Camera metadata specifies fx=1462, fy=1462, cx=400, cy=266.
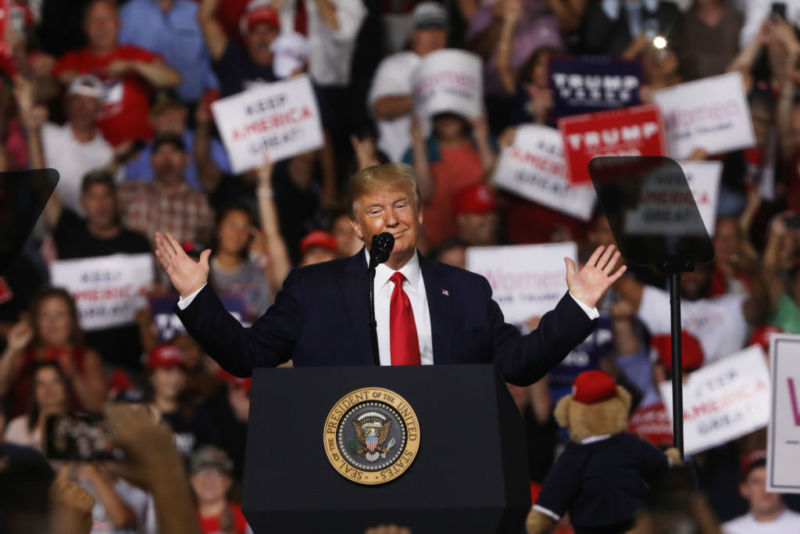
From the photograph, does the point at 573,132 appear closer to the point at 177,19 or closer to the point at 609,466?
the point at 177,19

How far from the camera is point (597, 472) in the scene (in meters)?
4.70

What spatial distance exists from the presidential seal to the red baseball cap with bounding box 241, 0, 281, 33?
5.09 metres

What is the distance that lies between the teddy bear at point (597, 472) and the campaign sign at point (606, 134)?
284cm

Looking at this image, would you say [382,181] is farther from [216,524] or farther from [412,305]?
[216,524]

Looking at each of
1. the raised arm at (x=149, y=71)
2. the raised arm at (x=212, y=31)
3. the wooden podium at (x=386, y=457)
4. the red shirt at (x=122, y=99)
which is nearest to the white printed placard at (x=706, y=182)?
the raised arm at (x=212, y=31)

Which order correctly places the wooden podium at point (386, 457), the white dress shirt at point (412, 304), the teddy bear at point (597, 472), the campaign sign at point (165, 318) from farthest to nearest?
1. the campaign sign at point (165, 318)
2. the teddy bear at point (597, 472)
3. the white dress shirt at point (412, 304)
4. the wooden podium at point (386, 457)

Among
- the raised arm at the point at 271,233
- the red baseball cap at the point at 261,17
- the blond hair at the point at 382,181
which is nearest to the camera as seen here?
the blond hair at the point at 382,181

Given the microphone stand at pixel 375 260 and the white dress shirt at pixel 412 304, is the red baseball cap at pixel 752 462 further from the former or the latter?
the microphone stand at pixel 375 260

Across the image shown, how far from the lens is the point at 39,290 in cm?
703

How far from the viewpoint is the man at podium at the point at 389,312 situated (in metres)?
3.59

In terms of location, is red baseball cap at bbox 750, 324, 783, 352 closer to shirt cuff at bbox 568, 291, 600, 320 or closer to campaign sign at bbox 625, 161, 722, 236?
campaign sign at bbox 625, 161, 722, 236

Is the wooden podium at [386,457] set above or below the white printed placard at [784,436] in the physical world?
above

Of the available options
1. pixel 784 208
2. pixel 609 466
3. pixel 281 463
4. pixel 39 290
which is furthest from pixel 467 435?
pixel 784 208

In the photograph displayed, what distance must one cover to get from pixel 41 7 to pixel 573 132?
3205mm
